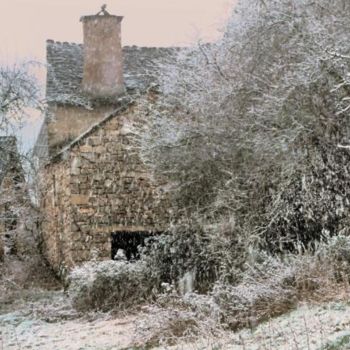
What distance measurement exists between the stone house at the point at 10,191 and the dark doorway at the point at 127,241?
18.6 ft

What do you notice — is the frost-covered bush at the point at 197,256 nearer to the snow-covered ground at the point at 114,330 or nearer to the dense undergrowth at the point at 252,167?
the dense undergrowth at the point at 252,167

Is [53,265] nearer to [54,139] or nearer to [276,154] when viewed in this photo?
[54,139]

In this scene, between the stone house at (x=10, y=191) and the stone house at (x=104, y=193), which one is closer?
the stone house at (x=104, y=193)

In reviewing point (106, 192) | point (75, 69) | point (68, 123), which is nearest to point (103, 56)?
point (75, 69)

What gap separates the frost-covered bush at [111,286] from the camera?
16.6 meters

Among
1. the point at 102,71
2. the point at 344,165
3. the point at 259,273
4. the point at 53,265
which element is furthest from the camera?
the point at 102,71

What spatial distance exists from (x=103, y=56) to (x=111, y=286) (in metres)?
11.3

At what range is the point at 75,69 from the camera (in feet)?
92.3

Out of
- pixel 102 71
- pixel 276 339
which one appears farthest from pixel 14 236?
pixel 276 339

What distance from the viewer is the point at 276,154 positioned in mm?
14828

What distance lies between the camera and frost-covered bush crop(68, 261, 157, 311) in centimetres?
1656

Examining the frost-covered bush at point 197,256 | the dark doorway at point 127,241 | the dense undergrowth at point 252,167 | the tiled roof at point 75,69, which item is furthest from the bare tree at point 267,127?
the tiled roof at point 75,69

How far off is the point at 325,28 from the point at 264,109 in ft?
5.85

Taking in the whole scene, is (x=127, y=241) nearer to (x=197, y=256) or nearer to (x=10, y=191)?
(x=197, y=256)
